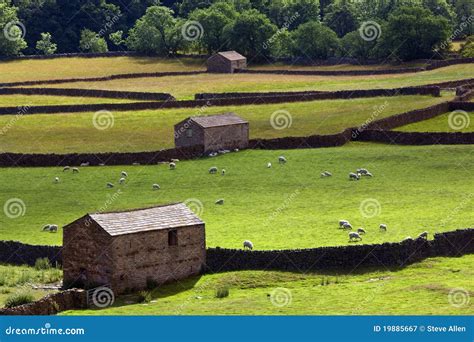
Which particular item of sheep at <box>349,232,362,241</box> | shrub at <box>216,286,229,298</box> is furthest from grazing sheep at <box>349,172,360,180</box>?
shrub at <box>216,286,229,298</box>

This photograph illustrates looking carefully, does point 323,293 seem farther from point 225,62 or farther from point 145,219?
point 225,62

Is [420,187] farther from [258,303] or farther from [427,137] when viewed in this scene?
[258,303]

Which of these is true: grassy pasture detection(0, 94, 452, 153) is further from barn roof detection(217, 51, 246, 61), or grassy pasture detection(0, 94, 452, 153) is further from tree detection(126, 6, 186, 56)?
tree detection(126, 6, 186, 56)

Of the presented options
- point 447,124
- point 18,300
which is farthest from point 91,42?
point 18,300

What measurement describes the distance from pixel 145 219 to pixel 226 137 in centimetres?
3460

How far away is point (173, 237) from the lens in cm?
5294

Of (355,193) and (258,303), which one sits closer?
(258,303)

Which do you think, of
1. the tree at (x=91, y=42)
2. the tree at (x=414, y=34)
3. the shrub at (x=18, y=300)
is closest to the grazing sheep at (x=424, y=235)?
the shrub at (x=18, y=300)

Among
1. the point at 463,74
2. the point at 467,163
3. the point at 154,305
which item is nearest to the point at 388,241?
the point at 154,305

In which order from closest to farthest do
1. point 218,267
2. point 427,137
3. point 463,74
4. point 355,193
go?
1. point 218,267
2. point 355,193
3. point 427,137
4. point 463,74

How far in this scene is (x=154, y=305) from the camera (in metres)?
48.6

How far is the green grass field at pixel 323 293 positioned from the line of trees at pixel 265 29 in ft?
332

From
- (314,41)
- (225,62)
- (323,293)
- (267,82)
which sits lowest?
(225,62)

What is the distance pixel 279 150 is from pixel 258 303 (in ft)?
129
